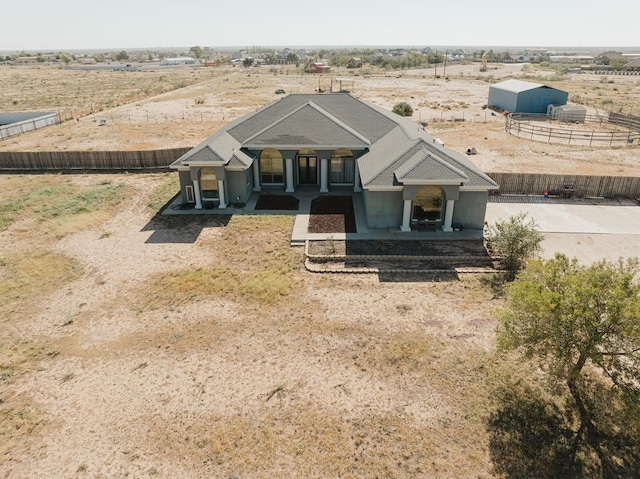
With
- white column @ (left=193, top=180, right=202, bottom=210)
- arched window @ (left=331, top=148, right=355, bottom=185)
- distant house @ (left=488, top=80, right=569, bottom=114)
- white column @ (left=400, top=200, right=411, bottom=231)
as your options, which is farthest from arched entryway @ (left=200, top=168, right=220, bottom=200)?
distant house @ (left=488, top=80, right=569, bottom=114)

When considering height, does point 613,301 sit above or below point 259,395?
above

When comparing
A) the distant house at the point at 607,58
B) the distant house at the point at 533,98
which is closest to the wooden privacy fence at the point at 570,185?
the distant house at the point at 533,98

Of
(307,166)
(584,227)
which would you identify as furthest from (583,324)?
(307,166)

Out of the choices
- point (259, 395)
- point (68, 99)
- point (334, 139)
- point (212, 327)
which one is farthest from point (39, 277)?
point (68, 99)

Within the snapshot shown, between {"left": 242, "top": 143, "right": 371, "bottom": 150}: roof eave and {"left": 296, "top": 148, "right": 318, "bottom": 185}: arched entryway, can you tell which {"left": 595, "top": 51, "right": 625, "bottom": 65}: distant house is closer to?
{"left": 242, "top": 143, "right": 371, "bottom": 150}: roof eave

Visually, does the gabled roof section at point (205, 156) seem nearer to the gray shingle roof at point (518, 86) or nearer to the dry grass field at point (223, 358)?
the dry grass field at point (223, 358)

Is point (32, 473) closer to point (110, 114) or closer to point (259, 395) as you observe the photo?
point (259, 395)

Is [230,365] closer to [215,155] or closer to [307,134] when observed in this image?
[215,155]
